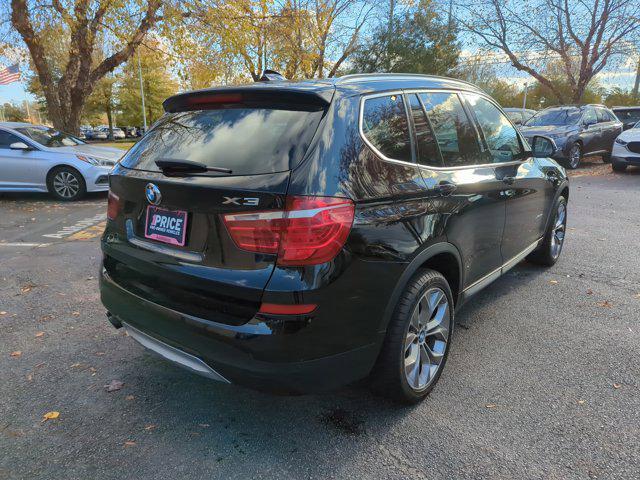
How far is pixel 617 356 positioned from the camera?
3.07 metres

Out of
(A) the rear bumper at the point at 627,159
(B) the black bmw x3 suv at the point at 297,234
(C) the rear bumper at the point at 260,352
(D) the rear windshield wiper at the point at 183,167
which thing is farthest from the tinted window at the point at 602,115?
(D) the rear windshield wiper at the point at 183,167

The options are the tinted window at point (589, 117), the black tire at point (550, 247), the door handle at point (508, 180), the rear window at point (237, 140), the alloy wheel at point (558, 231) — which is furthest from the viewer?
the tinted window at point (589, 117)

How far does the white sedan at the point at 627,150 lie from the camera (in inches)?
457

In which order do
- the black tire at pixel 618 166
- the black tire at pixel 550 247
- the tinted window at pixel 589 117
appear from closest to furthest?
the black tire at pixel 550 247
the black tire at pixel 618 166
the tinted window at pixel 589 117

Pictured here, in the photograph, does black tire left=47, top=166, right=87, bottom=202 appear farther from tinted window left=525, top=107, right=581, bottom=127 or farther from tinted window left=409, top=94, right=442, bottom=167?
tinted window left=525, top=107, right=581, bottom=127

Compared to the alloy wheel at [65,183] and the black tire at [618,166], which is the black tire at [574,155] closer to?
the black tire at [618,166]

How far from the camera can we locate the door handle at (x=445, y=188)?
2565 mm

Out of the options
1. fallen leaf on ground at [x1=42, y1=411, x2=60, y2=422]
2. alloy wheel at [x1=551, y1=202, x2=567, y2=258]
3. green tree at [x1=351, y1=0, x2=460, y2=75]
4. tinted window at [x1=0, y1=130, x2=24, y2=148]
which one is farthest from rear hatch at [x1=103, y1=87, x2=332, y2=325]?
green tree at [x1=351, y1=0, x2=460, y2=75]

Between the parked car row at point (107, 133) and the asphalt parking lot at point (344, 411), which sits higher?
the parked car row at point (107, 133)

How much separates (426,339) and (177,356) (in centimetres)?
139

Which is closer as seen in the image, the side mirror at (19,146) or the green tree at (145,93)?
the side mirror at (19,146)

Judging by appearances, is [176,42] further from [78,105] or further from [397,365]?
[397,365]

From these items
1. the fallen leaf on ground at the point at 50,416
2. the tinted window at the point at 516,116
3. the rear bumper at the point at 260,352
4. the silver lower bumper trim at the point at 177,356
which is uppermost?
the tinted window at the point at 516,116

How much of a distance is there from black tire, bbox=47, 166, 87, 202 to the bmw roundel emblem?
765 centimetres
